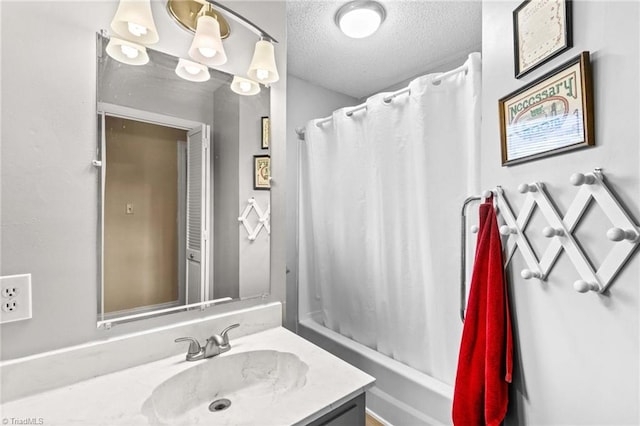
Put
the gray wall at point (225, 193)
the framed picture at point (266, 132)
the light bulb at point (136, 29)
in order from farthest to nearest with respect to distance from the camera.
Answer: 1. the framed picture at point (266, 132)
2. the gray wall at point (225, 193)
3. the light bulb at point (136, 29)

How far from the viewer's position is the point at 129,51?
39.0 inches

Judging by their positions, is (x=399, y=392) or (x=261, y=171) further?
(x=399, y=392)

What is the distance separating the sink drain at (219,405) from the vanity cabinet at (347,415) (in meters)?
0.35

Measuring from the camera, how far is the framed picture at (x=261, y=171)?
1.30 meters

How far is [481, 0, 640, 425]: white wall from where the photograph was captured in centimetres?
60

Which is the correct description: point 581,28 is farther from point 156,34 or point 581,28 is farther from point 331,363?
point 156,34

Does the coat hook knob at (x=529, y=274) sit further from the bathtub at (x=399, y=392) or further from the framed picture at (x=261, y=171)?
the framed picture at (x=261, y=171)

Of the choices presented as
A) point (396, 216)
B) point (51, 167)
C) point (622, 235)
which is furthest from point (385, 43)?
point (51, 167)

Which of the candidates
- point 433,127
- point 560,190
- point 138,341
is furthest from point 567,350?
point 138,341

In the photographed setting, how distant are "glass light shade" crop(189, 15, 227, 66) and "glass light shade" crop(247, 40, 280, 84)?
0.14 meters

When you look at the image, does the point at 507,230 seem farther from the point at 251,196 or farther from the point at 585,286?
the point at 251,196

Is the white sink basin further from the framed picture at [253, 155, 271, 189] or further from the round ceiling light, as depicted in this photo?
the round ceiling light

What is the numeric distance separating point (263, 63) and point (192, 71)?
0.98 ft

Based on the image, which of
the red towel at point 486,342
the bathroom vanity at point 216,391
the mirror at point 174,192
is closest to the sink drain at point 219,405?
the bathroom vanity at point 216,391
